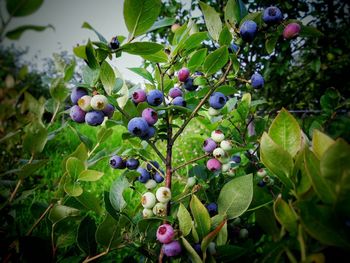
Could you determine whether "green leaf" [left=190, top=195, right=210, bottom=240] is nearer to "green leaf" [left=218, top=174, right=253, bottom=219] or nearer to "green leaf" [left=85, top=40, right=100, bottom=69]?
"green leaf" [left=218, top=174, right=253, bottom=219]

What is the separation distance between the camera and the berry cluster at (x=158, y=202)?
2.34 feet

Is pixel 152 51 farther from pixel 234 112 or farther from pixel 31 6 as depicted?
pixel 234 112

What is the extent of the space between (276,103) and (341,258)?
252 cm

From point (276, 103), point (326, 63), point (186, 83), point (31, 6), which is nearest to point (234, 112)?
point (186, 83)

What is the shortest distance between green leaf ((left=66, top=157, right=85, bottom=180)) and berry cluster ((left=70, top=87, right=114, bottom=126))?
0.11 metres

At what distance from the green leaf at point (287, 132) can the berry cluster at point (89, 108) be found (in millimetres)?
425

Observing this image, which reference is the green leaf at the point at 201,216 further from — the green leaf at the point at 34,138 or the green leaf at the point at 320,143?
the green leaf at the point at 34,138

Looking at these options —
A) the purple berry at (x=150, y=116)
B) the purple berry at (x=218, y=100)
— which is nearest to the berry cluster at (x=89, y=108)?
the purple berry at (x=150, y=116)

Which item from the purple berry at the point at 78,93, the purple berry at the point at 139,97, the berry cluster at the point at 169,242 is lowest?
the berry cluster at the point at 169,242

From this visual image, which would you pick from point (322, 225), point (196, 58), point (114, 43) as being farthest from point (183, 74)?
point (322, 225)

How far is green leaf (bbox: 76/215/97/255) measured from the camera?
652mm

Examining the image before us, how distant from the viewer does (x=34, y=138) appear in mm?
725

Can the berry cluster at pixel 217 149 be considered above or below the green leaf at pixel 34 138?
below

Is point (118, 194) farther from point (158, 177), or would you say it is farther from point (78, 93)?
point (78, 93)
